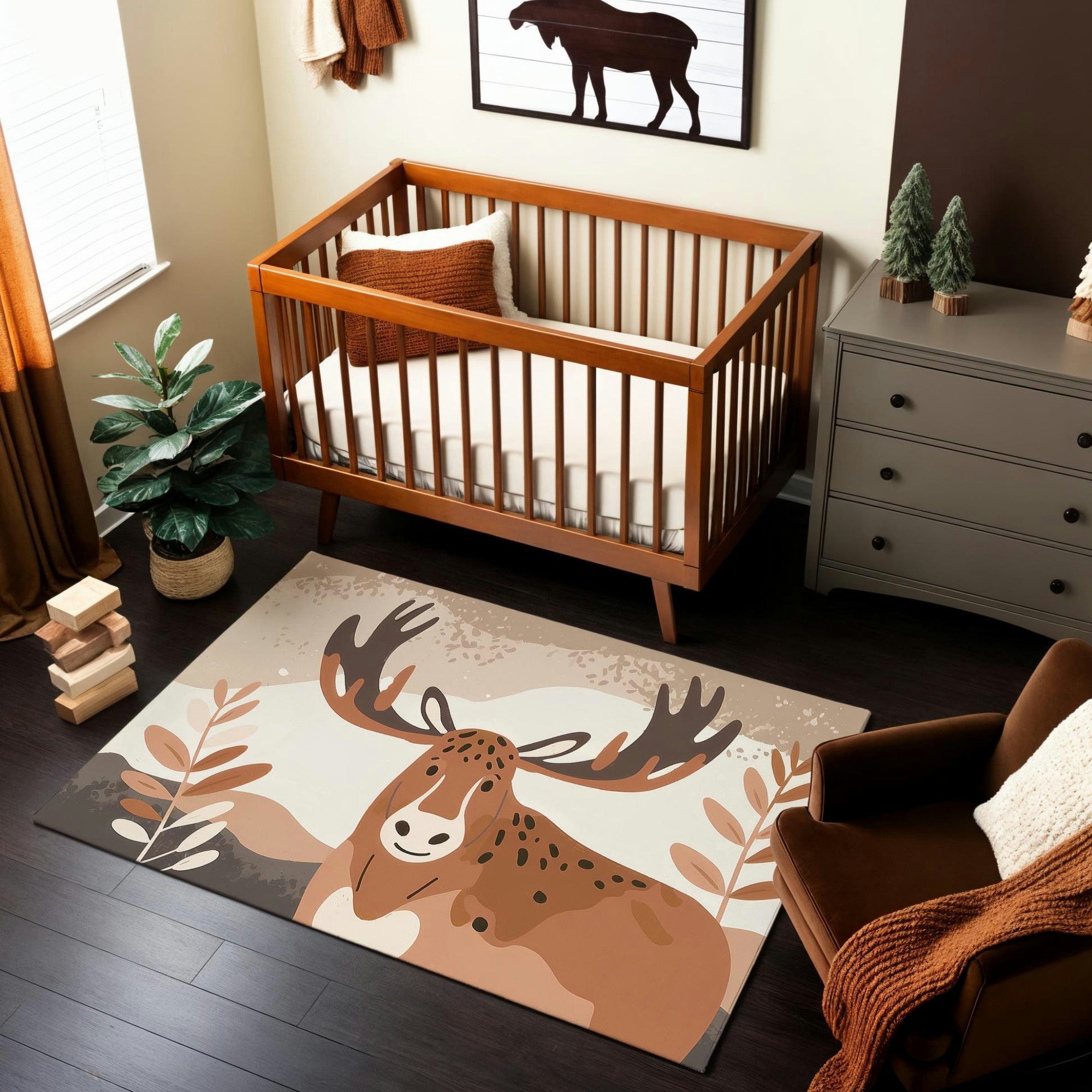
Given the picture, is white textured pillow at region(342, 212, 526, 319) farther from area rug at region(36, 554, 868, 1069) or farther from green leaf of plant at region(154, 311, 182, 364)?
area rug at region(36, 554, 868, 1069)

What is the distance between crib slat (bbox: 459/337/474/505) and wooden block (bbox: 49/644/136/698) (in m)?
0.90

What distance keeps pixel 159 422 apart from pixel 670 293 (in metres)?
1.40

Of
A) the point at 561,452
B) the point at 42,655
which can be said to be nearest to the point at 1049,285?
the point at 561,452

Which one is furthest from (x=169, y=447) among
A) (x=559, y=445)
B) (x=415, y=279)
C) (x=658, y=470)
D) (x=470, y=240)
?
(x=658, y=470)

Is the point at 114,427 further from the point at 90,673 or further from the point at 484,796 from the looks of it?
the point at 484,796

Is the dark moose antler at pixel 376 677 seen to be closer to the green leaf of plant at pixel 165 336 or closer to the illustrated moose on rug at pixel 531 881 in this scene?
the illustrated moose on rug at pixel 531 881

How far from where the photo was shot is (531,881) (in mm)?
2531

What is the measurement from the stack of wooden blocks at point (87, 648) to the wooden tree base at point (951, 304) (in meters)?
2.02

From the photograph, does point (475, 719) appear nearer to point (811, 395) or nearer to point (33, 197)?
point (811, 395)

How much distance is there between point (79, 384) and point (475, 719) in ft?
4.82

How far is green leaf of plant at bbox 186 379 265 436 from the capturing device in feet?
10.1

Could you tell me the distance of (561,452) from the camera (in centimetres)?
300

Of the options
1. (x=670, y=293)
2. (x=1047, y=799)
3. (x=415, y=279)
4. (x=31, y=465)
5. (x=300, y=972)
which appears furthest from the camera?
(x=670, y=293)

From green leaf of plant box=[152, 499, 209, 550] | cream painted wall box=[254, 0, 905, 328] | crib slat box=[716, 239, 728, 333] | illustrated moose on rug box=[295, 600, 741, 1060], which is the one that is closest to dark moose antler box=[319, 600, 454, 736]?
illustrated moose on rug box=[295, 600, 741, 1060]
